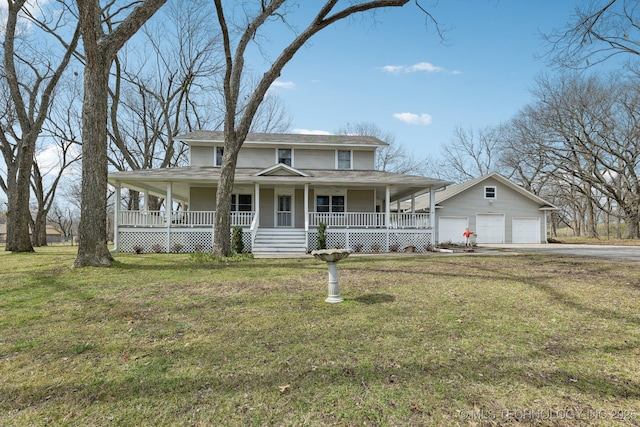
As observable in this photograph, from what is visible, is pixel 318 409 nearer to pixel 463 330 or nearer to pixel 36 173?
pixel 463 330

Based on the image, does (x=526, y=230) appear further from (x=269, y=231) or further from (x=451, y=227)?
(x=269, y=231)

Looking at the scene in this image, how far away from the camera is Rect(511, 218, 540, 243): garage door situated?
2289 centimetres

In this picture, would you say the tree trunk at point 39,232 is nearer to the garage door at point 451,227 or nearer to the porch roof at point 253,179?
the porch roof at point 253,179

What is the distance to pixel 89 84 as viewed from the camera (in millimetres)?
7852

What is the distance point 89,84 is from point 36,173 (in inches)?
949

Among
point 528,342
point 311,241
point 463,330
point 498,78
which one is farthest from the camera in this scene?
point 498,78

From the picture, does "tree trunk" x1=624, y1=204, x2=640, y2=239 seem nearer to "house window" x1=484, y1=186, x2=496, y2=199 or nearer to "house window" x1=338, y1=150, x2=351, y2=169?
"house window" x1=484, y1=186, x2=496, y2=199

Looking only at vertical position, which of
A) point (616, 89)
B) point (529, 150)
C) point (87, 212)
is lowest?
point (87, 212)

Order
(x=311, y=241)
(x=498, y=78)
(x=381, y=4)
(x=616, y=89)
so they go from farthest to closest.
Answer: (x=616, y=89)
(x=498, y=78)
(x=311, y=241)
(x=381, y=4)

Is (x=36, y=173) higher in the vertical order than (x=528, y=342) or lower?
higher

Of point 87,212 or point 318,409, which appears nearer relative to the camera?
point 318,409

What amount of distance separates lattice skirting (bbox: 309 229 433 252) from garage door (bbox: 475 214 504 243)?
9.94 m

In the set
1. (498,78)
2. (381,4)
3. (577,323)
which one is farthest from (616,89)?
(577,323)

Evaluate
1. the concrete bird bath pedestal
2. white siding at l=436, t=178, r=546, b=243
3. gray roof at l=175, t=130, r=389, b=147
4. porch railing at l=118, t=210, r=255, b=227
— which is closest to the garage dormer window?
white siding at l=436, t=178, r=546, b=243
